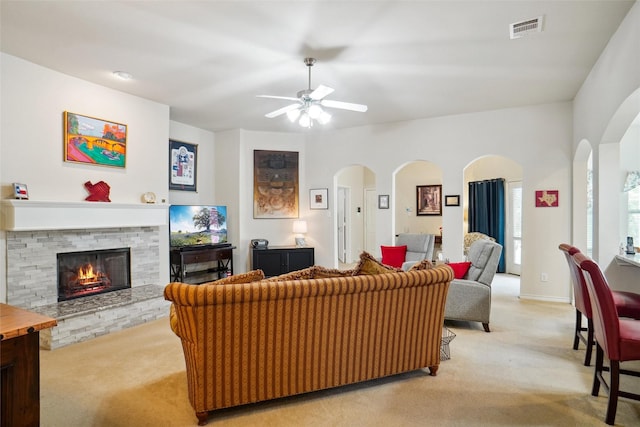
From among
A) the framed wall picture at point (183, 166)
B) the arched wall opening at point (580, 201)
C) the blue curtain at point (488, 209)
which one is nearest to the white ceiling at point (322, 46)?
the arched wall opening at point (580, 201)

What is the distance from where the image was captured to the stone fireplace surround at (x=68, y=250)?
338 cm

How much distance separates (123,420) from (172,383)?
47 centimetres

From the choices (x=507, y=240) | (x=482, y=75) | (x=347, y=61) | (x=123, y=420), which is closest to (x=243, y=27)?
(x=347, y=61)

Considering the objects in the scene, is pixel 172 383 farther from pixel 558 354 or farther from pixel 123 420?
pixel 558 354

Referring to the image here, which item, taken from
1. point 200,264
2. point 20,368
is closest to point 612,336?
point 20,368

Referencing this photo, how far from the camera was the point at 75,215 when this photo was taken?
380 cm

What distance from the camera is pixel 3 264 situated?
3.40 m

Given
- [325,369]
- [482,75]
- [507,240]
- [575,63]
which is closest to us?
[325,369]

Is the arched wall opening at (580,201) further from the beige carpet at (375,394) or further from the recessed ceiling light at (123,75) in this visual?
the recessed ceiling light at (123,75)

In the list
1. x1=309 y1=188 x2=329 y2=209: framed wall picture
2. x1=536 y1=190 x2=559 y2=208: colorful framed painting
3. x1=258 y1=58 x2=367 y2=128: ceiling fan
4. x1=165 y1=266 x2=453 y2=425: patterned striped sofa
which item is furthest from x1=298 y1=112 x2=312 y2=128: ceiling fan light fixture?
x1=536 y1=190 x2=559 y2=208: colorful framed painting

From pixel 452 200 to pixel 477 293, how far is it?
2.20m

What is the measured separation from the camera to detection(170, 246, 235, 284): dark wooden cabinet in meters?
5.29

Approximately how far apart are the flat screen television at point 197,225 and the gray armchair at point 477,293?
384cm

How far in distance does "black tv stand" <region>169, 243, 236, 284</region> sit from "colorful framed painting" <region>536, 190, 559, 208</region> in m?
4.79
